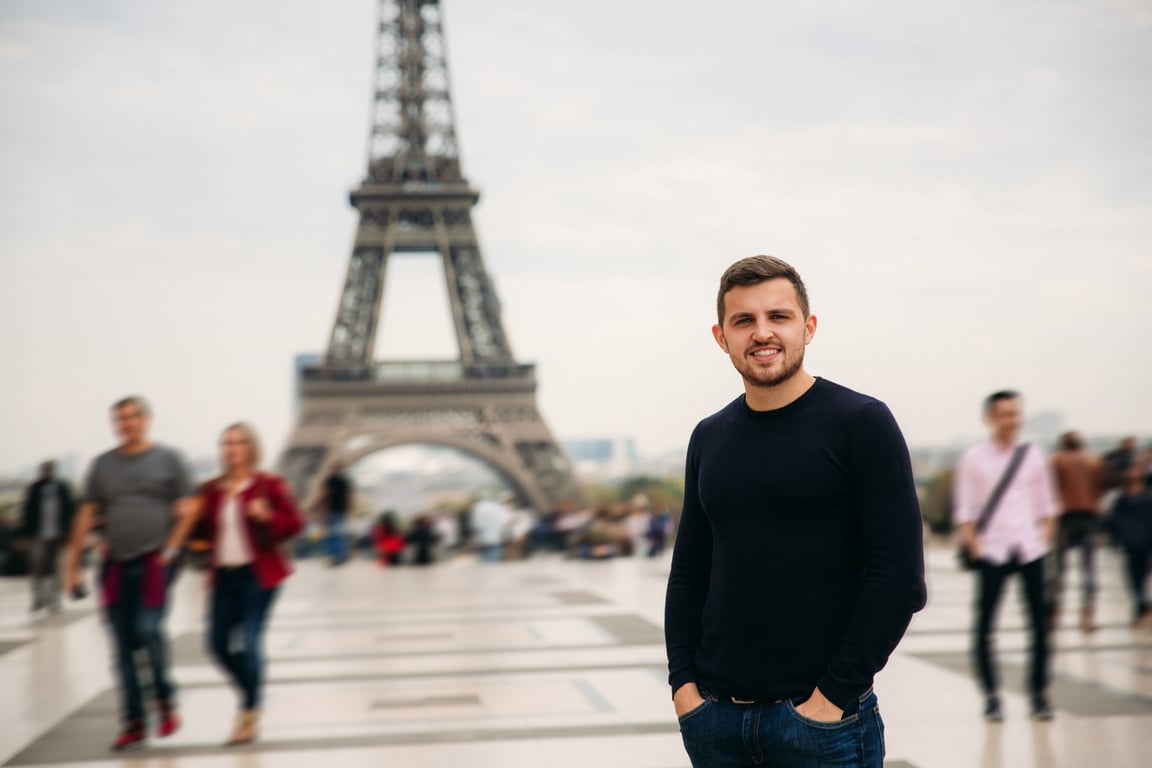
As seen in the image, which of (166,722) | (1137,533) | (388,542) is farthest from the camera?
(388,542)

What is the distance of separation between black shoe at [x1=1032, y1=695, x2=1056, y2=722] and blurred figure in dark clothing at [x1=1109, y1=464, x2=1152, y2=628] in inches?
120

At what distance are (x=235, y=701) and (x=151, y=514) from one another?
1.35 meters

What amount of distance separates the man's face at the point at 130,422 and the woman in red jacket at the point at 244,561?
394 millimetres

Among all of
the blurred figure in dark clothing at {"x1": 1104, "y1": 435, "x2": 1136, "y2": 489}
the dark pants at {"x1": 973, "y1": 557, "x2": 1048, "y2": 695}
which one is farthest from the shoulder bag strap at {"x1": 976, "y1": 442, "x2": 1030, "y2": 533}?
the blurred figure in dark clothing at {"x1": 1104, "y1": 435, "x2": 1136, "y2": 489}

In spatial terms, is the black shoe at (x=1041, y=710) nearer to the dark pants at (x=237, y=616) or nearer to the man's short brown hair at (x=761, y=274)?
the dark pants at (x=237, y=616)

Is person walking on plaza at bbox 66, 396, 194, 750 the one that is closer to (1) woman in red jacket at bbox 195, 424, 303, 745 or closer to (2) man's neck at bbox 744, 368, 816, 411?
(1) woman in red jacket at bbox 195, 424, 303, 745

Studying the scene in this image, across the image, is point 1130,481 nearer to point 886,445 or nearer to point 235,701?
point 235,701

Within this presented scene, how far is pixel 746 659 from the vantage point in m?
2.33

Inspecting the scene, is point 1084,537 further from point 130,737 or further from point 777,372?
point 777,372

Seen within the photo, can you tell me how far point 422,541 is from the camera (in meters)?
17.6

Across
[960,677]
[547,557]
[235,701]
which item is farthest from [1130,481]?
[547,557]

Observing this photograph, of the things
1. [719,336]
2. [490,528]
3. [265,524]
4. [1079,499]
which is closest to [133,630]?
[265,524]

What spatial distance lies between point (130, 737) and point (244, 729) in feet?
1.64

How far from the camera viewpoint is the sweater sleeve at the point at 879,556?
222 centimetres
